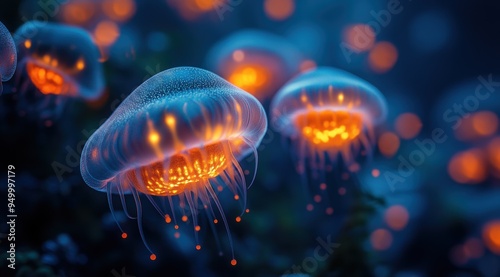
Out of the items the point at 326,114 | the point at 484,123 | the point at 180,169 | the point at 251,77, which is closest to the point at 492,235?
the point at 484,123

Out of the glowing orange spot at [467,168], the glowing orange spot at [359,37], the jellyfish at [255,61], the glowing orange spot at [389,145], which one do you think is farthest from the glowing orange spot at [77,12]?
the glowing orange spot at [467,168]

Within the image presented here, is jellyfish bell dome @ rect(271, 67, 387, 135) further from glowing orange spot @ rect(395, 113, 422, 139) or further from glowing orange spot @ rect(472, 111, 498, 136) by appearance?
glowing orange spot @ rect(472, 111, 498, 136)

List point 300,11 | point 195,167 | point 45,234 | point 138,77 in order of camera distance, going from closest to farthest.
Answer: point 195,167
point 45,234
point 138,77
point 300,11

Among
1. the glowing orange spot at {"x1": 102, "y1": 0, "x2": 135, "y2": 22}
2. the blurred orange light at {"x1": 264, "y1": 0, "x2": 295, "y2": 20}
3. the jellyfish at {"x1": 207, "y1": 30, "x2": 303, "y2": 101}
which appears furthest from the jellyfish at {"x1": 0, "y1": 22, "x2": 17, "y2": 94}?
the blurred orange light at {"x1": 264, "y1": 0, "x2": 295, "y2": 20}

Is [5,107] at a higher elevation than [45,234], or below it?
higher

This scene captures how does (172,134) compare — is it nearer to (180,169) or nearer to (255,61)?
(180,169)

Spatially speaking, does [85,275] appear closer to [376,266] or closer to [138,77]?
[138,77]

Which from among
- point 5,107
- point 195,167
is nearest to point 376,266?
point 195,167
